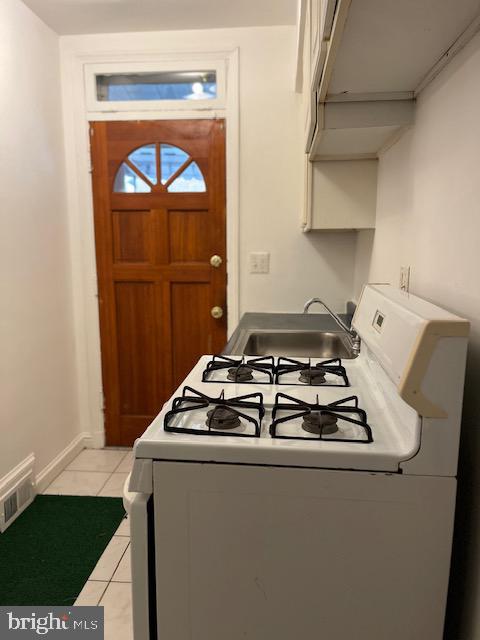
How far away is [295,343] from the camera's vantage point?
7.00 ft

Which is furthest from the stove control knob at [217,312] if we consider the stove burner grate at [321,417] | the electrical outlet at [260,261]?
the stove burner grate at [321,417]

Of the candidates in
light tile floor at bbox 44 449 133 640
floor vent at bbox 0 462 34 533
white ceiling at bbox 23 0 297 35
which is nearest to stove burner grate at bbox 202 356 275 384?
light tile floor at bbox 44 449 133 640

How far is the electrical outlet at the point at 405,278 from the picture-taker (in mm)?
1386

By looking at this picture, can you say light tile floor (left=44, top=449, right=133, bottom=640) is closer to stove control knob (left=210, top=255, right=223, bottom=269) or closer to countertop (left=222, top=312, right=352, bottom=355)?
countertop (left=222, top=312, right=352, bottom=355)

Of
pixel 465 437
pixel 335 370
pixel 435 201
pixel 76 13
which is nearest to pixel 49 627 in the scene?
pixel 335 370

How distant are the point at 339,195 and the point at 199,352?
1.30 metres

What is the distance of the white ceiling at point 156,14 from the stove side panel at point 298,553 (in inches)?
91.4

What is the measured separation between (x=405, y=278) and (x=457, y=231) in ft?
1.36

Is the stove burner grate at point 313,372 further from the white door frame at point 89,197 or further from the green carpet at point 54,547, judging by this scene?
the white door frame at point 89,197

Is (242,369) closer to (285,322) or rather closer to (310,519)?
(310,519)

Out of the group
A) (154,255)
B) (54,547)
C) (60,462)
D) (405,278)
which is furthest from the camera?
(154,255)

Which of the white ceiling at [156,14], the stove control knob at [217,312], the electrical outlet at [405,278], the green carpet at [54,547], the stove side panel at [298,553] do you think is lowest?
the green carpet at [54,547]

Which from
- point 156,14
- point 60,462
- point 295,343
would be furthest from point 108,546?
point 156,14

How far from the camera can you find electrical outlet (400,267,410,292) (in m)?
1.39
